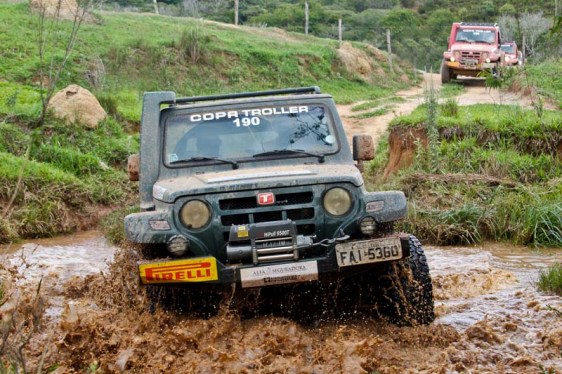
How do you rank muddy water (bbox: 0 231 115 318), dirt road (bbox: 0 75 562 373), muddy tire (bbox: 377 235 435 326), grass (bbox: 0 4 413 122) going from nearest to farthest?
1. dirt road (bbox: 0 75 562 373)
2. muddy tire (bbox: 377 235 435 326)
3. muddy water (bbox: 0 231 115 318)
4. grass (bbox: 0 4 413 122)

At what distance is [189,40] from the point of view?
1016 inches

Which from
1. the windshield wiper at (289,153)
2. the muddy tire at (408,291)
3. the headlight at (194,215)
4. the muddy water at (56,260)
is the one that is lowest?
the muddy water at (56,260)

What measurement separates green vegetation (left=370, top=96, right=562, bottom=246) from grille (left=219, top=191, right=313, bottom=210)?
14.9 feet

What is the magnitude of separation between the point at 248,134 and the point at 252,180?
1.00 m

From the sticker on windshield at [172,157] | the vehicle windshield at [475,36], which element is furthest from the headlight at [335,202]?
the vehicle windshield at [475,36]

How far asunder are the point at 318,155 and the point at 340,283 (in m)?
0.98

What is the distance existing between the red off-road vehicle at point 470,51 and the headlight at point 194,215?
19.6 m

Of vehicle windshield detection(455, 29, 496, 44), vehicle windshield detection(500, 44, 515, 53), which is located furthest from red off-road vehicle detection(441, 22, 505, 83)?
vehicle windshield detection(500, 44, 515, 53)

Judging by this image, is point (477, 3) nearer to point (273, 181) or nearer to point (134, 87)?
point (134, 87)

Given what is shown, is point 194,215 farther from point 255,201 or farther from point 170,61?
point 170,61

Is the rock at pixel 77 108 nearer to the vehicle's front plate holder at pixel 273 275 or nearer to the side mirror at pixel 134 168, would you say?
the side mirror at pixel 134 168

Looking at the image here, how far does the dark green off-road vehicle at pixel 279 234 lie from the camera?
4.99 m

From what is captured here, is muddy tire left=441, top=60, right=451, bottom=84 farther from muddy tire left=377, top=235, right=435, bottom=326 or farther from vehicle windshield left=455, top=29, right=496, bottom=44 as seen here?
muddy tire left=377, top=235, right=435, bottom=326

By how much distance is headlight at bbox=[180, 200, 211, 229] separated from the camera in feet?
16.9
